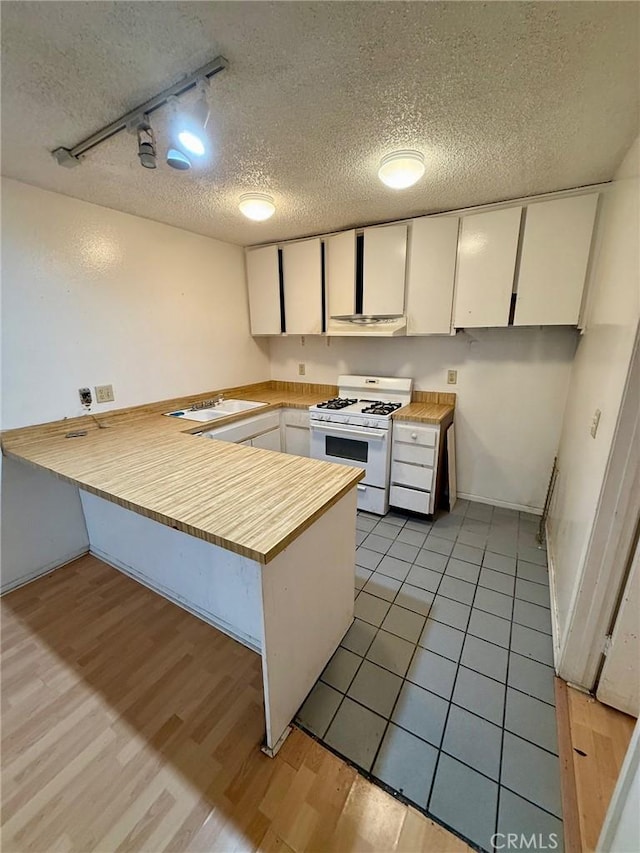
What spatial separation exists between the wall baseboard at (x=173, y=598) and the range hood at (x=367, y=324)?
2187 mm

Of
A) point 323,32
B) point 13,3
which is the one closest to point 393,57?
point 323,32

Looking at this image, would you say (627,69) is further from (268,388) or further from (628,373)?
(268,388)

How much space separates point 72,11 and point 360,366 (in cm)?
258

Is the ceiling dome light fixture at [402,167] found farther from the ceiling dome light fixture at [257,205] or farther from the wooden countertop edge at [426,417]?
the wooden countertop edge at [426,417]

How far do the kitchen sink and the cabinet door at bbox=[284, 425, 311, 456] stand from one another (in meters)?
0.38

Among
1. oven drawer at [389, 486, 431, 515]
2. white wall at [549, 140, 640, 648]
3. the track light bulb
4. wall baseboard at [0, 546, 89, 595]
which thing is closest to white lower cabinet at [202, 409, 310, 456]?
oven drawer at [389, 486, 431, 515]

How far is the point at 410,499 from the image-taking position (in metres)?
2.63

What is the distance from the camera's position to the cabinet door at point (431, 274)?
232 centimetres

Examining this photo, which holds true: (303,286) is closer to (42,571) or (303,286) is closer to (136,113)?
(136,113)

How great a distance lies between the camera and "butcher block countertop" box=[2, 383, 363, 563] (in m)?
1.06

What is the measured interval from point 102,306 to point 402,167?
1.95m

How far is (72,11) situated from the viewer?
0.86 m

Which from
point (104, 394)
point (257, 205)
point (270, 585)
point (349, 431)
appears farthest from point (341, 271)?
point (270, 585)

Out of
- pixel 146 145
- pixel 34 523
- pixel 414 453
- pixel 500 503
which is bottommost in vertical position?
pixel 500 503
